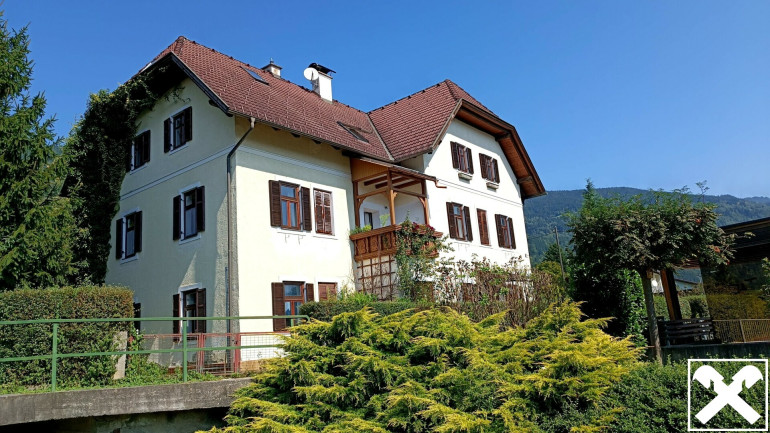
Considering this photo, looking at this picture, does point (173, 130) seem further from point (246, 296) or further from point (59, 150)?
point (246, 296)

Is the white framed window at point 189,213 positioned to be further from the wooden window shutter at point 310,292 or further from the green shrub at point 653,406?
the green shrub at point 653,406

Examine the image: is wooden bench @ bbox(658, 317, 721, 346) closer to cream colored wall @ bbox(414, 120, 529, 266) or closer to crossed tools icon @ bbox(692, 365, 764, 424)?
cream colored wall @ bbox(414, 120, 529, 266)

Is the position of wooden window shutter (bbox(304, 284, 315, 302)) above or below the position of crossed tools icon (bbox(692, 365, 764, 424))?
above

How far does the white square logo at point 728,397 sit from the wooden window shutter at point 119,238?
17.9m

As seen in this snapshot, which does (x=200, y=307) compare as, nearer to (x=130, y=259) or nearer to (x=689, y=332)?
(x=130, y=259)

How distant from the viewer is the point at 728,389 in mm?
6695

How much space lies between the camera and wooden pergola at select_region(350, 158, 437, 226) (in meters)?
19.2

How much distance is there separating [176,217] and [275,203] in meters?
3.32

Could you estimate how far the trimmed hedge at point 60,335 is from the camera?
10263mm

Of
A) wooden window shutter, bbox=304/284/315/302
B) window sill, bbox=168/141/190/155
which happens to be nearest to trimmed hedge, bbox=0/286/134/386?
wooden window shutter, bbox=304/284/315/302

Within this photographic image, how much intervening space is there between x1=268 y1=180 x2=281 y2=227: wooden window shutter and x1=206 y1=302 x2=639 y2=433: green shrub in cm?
741

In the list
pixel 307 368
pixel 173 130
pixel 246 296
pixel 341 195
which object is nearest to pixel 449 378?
pixel 307 368

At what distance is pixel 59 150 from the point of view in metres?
15.7

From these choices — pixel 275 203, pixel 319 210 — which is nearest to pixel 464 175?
pixel 319 210
